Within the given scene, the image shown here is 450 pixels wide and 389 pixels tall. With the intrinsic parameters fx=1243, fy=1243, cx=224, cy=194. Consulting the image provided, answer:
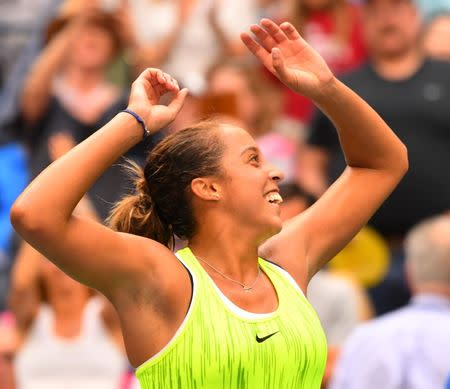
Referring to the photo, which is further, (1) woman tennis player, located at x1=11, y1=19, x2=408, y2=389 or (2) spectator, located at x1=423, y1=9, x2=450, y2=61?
(2) spectator, located at x1=423, y1=9, x2=450, y2=61

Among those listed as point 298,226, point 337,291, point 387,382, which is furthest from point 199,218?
point 337,291

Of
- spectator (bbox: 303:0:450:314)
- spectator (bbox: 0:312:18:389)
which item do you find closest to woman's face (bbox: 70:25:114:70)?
spectator (bbox: 303:0:450:314)

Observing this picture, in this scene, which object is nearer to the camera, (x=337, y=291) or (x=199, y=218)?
(x=199, y=218)

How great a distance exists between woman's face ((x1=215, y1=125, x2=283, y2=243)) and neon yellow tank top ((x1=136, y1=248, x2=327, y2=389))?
187 mm

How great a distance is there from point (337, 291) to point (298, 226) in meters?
2.52

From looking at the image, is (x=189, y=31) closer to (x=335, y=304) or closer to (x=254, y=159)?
(x=335, y=304)

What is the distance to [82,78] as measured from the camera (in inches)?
287

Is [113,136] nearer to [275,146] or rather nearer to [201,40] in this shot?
[275,146]

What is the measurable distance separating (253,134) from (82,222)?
4.21 metres

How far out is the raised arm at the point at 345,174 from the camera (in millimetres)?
3549

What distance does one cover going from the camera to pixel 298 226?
12.1 feet

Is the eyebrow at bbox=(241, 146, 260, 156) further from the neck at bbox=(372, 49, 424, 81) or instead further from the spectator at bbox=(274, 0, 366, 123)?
the spectator at bbox=(274, 0, 366, 123)

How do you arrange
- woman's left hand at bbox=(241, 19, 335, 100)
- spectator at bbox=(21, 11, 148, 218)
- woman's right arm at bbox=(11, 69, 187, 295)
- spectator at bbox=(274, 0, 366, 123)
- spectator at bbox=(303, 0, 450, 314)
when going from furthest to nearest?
1. spectator at bbox=(274, 0, 366, 123)
2. spectator at bbox=(21, 11, 148, 218)
3. spectator at bbox=(303, 0, 450, 314)
4. woman's left hand at bbox=(241, 19, 335, 100)
5. woman's right arm at bbox=(11, 69, 187, 295)

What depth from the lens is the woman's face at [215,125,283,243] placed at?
134 inches
